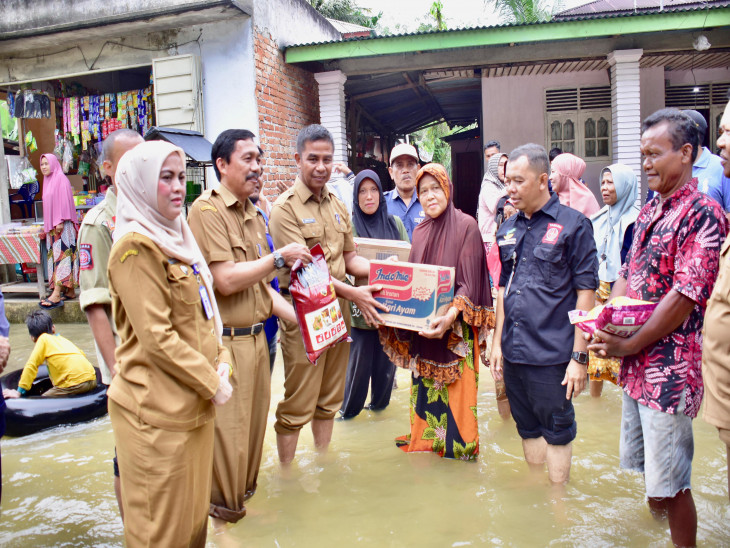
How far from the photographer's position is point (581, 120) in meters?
10.2

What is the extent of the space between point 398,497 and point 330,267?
145 cm

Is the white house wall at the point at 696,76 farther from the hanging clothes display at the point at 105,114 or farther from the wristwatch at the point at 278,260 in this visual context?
the wristwatch at the point at 278,260

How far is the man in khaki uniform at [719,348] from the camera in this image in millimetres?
2010

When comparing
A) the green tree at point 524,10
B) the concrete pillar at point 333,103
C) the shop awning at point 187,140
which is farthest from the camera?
the green tree at point 524,10

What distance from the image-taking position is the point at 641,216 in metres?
2.69

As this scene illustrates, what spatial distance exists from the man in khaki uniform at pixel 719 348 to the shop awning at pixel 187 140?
5383 mm

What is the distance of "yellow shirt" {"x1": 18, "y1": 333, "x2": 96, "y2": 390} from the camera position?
4.88 m

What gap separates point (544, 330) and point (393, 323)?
2.94ft

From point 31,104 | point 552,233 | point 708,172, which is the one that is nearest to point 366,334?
point 552,233

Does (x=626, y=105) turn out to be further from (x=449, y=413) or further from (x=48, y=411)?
(x=48, y=411)

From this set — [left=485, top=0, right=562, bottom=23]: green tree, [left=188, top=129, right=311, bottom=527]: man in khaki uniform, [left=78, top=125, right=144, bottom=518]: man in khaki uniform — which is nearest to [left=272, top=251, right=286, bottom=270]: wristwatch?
[left=188, top=129, right=311, bottom=527]: man in khaki uniform

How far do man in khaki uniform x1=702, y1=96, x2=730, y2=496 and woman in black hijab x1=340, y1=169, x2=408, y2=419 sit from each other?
2520 mm

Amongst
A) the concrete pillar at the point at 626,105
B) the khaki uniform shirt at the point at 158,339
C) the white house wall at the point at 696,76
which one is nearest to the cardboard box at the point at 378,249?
the khaki uniform shirt at the point at 158,339

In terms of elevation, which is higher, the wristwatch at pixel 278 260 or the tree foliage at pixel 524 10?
the tree foliage at pixel 524 10
